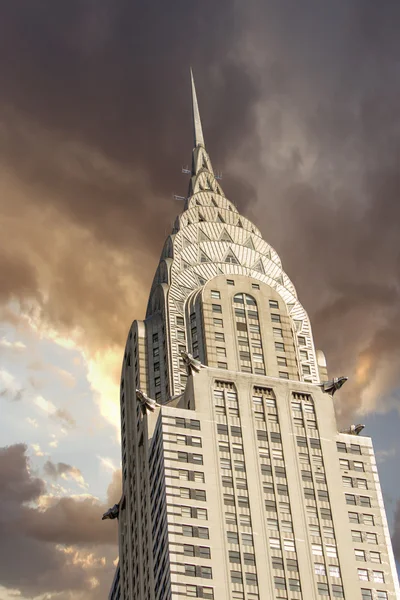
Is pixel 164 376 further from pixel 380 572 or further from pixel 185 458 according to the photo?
pixel 380 572

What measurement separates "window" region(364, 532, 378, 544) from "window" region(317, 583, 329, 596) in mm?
10805

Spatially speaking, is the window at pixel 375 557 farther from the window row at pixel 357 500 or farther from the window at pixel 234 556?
the window at pixel 234 556

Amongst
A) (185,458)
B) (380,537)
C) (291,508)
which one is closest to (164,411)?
(185,458)

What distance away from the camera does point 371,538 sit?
174375 mm

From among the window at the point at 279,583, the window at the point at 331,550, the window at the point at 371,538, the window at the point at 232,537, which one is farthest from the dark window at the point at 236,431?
the window at the point at 279,583

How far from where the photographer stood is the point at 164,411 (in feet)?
589

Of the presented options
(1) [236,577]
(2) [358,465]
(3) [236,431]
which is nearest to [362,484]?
(2) [358,465]

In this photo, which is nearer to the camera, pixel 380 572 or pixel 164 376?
pixel 380 572

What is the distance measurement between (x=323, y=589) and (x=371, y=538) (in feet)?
40.8

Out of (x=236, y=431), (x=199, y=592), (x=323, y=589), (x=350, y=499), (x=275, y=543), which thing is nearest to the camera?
(x=199, y=592)

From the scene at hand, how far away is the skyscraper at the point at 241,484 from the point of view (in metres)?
165

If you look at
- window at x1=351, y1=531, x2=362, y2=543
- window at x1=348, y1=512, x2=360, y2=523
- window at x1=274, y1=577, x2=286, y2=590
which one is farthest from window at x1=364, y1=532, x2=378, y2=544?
window at x1=274, y1=577, x2=286, y2=590

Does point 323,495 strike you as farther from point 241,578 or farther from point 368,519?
point 241,578

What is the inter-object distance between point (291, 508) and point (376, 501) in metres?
13.6
